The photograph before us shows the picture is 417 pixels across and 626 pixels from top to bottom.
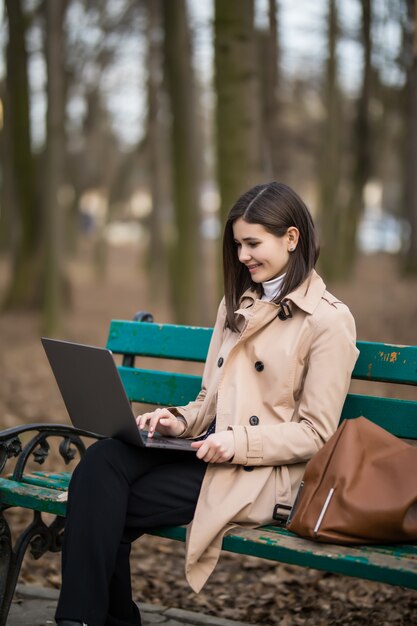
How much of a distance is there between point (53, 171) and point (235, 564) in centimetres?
754

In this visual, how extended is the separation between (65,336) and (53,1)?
4.30m

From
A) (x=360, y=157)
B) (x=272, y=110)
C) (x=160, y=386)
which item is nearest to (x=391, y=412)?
(x=160, y=386)

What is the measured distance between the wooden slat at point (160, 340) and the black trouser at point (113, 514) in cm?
72

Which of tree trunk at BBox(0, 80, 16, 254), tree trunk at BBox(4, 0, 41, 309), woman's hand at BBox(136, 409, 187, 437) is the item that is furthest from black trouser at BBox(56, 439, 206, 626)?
tree trunk at BBox(0, 80, 16, 254)

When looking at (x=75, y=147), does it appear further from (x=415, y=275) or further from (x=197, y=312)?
(x=197, y=312)

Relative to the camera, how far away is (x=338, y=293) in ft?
51.3

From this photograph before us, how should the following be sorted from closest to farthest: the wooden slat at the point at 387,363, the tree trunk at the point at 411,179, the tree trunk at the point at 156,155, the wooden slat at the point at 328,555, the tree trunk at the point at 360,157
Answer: the wooden slat at the point at 328,555
the wooden slat at the point at 387,363
the tree trunk at the point at 411,179
the tree trunk at the point at 360,157
the tree trunk at the point at 156,155

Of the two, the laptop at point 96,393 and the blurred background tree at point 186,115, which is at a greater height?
the blurred background tree at point 186,115

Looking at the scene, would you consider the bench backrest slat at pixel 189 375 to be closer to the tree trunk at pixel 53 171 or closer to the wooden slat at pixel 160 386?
the wooden slat at pixel 160 386

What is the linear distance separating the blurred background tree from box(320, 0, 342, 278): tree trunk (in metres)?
0.03

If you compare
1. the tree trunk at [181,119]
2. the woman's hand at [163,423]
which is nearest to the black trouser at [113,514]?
the woman's hand at [163,423]

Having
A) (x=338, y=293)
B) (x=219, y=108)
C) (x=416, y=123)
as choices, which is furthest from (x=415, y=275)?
(x=219, y=108)

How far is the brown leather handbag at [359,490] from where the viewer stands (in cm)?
278

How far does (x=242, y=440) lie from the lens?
3.07 meters
